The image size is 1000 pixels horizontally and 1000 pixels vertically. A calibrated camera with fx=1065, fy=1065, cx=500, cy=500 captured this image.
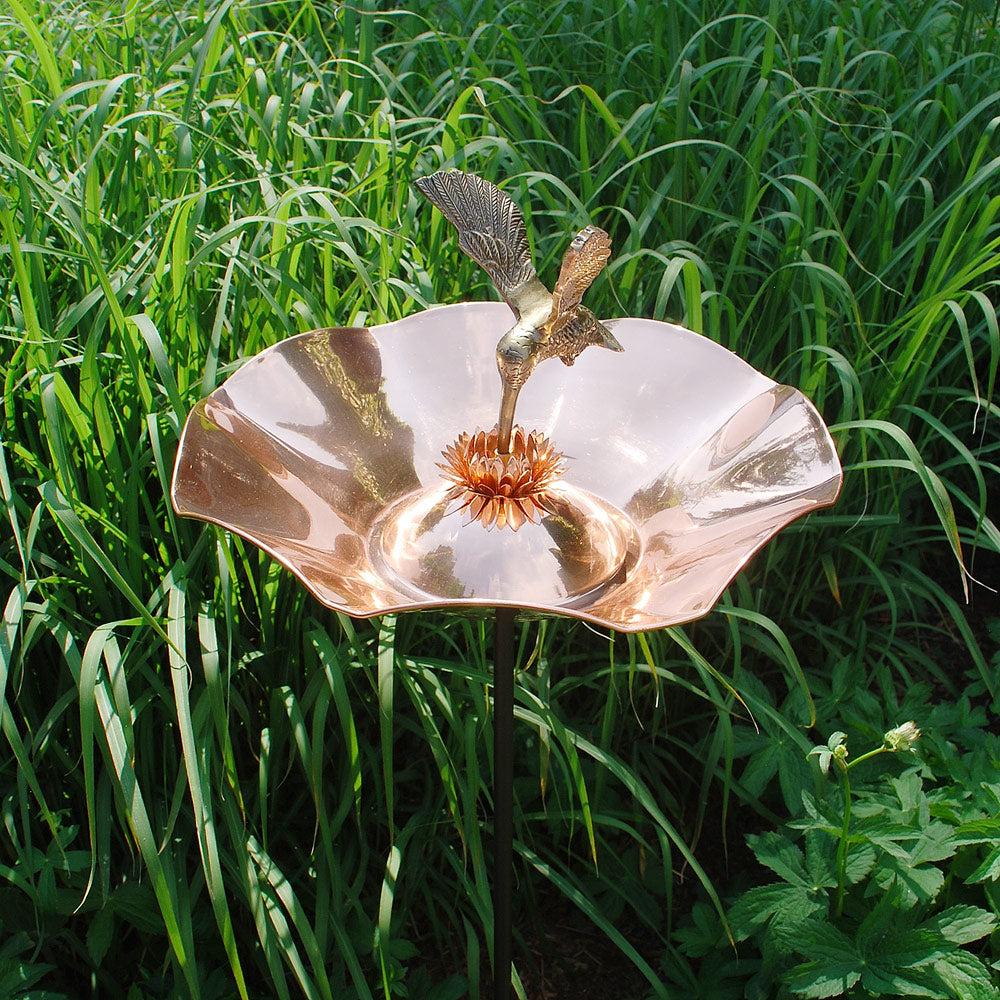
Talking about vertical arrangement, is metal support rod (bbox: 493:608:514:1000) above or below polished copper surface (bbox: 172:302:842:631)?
below

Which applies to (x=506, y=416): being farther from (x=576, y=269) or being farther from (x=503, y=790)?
(x=503, y=790)

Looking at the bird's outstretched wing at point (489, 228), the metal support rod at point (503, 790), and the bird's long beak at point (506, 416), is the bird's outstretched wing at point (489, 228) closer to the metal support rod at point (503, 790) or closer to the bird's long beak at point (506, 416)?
the bird's long beak at point (506, 416)

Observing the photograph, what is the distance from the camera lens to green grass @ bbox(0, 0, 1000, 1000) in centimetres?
110

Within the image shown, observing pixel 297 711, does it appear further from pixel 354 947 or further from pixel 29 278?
pixel 29 278

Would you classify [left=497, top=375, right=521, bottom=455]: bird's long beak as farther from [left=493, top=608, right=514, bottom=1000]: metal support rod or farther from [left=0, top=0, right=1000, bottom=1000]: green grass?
[left=0, top=0, right=1000, bottom=1000]: green grass

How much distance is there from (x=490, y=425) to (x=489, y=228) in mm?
216

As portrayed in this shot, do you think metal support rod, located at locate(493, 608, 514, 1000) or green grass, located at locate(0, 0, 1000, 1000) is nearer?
metal support rod, located at locate(493, 608, 514, 1000)

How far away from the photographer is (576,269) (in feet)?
2.67

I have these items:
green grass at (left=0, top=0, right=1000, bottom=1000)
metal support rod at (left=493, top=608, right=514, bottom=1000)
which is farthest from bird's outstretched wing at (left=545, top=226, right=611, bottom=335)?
green grass at (left=0, top=0, right=1000, bottom=1000)

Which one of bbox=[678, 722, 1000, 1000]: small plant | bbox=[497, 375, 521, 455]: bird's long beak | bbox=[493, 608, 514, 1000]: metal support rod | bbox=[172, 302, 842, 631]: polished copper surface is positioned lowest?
bbox=[678, 722, 1000, 1000]: small plant

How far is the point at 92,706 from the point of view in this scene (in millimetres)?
976

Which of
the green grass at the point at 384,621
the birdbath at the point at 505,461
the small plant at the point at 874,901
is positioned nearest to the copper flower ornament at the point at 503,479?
the birdbath at the point at 505,461

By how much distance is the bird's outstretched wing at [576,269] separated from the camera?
806 millimetres

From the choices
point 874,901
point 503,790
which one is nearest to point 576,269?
point 503,790
